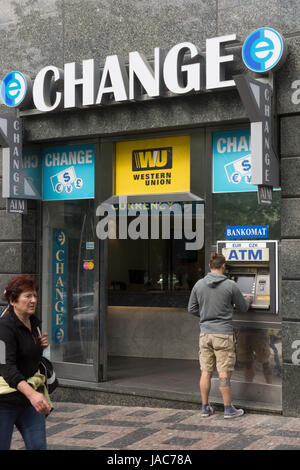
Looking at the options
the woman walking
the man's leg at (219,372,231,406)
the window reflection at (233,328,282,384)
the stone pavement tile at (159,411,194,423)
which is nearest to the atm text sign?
the window reflection at (233,328,282,384)

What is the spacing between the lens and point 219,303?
295 inches

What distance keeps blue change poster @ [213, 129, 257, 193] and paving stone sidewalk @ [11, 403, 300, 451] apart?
2.69 meters

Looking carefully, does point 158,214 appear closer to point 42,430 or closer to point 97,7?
point 97,7

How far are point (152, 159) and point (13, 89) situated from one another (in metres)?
Result: 2.21

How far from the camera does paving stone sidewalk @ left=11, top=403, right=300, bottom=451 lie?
21.0ft

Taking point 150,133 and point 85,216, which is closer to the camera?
point 150,133

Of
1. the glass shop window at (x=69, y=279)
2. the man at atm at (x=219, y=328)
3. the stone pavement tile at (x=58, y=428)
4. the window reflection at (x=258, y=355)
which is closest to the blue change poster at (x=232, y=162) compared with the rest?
the man at atm at (x=219, y=328)

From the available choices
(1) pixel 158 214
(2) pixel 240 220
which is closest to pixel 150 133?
(1) pixel 158 214

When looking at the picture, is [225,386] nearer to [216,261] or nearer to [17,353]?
[216,261]

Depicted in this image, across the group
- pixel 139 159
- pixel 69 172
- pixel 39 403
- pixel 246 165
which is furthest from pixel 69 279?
pixel 39 403

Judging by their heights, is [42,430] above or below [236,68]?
below

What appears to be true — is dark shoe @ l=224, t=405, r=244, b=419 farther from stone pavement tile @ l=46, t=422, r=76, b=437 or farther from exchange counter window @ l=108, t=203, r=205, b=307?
exchange counter window @ l=108, t=203, r=205, b=307
